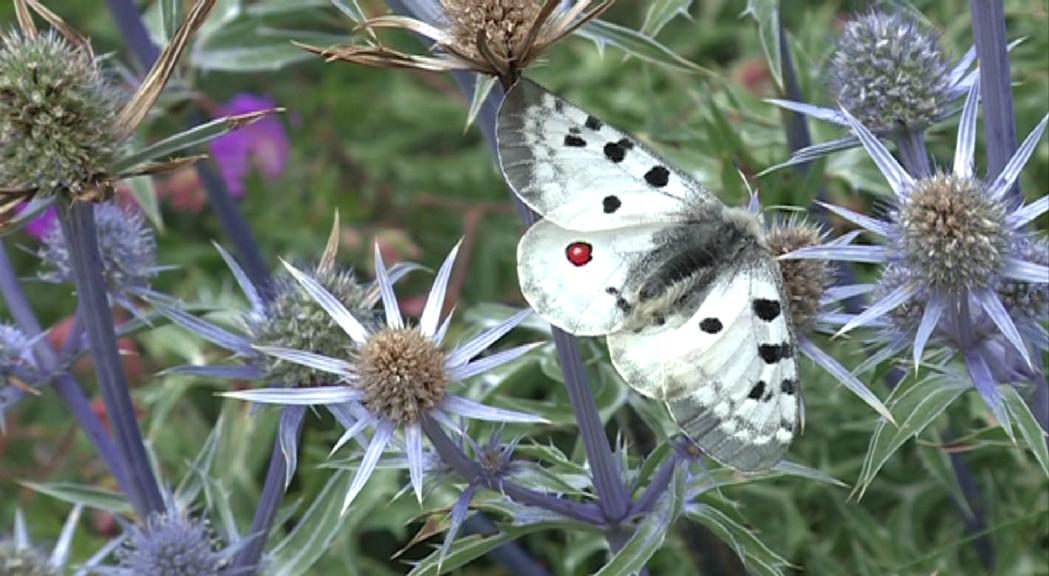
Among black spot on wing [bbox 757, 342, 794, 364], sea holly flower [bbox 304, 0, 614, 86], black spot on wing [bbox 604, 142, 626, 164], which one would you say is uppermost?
sea holly flower [bbox 304, 0, 614, 86]

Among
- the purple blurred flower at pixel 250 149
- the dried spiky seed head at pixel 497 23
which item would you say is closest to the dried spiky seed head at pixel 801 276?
the dried spiky seed head at pixel 497 23

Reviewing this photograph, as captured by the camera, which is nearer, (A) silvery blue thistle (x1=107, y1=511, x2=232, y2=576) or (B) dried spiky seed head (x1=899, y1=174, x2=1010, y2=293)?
(B) dried spiky seed head (x1=899, y1=174, x2=1010, y2=293)

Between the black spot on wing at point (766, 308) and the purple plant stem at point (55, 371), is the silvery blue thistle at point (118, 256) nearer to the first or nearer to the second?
the purple plant stem at point (55, 371)

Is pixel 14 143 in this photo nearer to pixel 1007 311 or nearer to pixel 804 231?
pixel 804 231

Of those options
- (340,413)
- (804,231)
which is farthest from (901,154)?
(340,413)

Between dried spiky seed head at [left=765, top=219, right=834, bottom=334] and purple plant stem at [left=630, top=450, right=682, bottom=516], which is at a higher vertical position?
dried spiky seed head at [left=765, top=219, right=834, bottom=334]

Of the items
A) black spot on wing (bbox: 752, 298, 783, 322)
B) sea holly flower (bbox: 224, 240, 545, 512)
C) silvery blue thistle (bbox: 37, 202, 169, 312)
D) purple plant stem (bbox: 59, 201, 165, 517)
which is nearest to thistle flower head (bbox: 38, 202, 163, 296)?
silvery blue thistle (bbox: 37, 202, 169, 312)

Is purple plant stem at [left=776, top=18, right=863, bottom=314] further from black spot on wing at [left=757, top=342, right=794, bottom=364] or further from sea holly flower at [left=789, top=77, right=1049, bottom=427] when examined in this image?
black spot on wing at [left=757, top=342, right=794, bottom=364]

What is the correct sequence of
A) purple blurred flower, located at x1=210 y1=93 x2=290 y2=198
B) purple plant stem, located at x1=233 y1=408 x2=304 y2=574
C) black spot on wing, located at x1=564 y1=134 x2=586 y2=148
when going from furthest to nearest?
1. purple blurred flower, located at x1=210 y1=93 x2=290 y2=198
2. purple plant stem, located at x1=233 y1=408 x2=304 y2=574
3. black spot on wing, located at x1=564 y1=134 x2=586 y2=148
